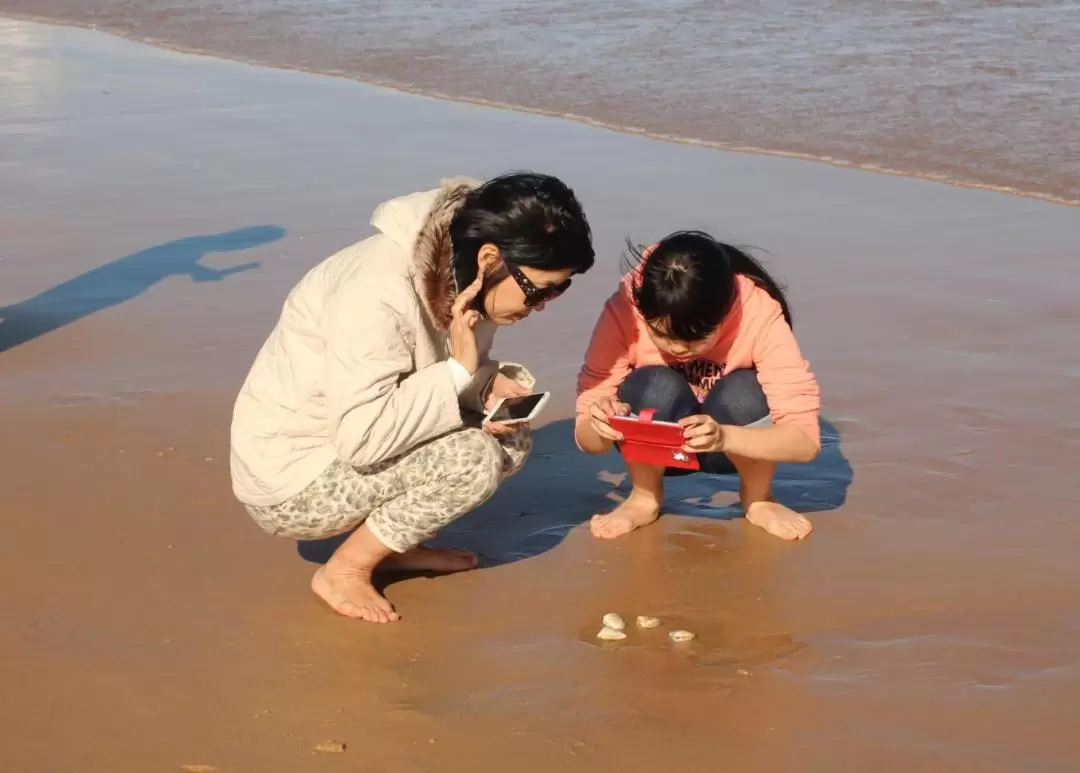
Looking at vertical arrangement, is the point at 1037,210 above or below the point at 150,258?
above

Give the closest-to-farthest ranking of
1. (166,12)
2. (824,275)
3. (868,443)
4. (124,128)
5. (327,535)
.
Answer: (327,535)
(868,443)
(824,275)
(124,128)
(166,12)

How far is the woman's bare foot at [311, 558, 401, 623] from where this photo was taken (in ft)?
10.4

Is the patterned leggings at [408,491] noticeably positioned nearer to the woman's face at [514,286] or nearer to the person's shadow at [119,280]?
the woman's face at [514,286]

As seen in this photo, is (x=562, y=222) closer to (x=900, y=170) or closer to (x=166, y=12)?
(x=900, y=170)

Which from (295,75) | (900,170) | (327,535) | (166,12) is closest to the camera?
(327,535)

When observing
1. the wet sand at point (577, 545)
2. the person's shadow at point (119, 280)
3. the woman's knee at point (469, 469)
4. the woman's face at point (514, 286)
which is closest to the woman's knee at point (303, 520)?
the wet sand at point (577, 545)

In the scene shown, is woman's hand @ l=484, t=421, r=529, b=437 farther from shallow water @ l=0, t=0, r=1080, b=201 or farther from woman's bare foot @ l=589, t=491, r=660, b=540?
shallow water @ l=0, t=0, r=1080, b=201

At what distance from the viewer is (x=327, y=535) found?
332 centimetres

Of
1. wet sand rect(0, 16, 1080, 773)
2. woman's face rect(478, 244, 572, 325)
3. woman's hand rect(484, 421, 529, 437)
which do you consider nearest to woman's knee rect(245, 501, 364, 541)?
wet sand rect(0, 16, 1080, 773)

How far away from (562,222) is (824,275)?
2.49m

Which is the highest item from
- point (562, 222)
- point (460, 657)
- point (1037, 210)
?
point (562, 222)

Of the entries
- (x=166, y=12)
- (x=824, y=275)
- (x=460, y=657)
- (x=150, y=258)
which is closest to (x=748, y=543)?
(x=460, y=657)

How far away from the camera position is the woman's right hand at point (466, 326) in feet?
9.84

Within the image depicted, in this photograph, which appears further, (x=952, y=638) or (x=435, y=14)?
(x=435, y=14)
